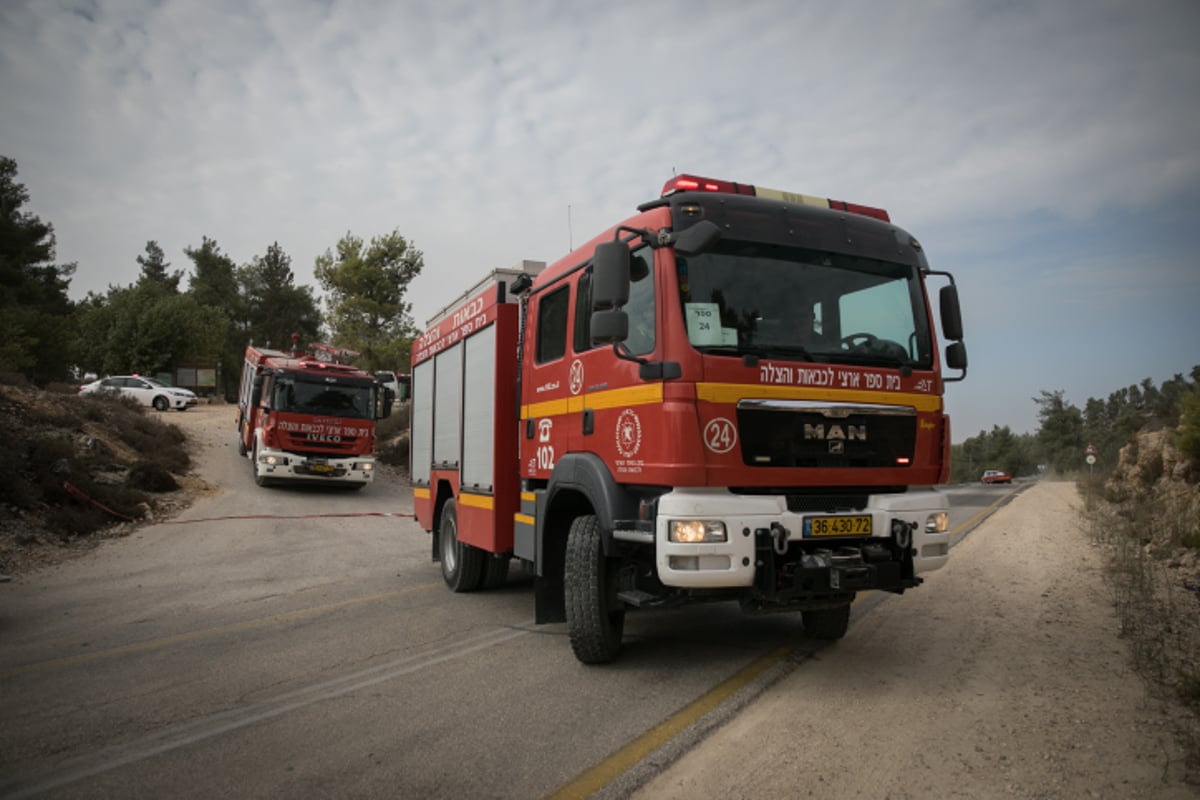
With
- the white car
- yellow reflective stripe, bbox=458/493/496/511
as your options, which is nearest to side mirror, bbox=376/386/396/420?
yellow reflective stripe, bbox=458/493/496/511

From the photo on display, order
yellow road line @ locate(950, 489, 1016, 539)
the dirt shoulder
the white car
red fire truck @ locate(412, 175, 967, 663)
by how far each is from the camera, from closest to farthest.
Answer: the dirt shoulder
red fire truck @ locate(412, 175, 967, 663)
yellow road line @ locate(950, 489, 1016, 539)
the white car

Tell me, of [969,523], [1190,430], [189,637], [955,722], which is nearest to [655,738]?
[955,722]

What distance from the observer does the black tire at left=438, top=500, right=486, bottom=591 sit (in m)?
8.01

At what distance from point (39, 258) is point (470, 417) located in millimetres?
49506

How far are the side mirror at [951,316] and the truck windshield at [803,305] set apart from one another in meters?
0.21

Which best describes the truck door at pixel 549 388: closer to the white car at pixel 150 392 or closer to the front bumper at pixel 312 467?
the front bumper at pixel 312 467

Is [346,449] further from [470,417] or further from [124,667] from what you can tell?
[124,667]

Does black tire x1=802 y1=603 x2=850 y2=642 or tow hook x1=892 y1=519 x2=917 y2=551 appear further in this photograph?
black tire x1=802 y1=603 x2=850 y2=642

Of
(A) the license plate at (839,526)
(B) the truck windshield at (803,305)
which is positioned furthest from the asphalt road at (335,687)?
(B) the truck windshield at (803,305)

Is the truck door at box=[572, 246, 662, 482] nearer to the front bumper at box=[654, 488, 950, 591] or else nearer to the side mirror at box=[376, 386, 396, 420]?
the front bumper at box=[654, 488, 950, 591]

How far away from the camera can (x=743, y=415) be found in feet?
14.7

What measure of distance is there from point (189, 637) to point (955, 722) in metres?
5.63

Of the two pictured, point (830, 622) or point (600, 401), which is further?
point (830, 622)

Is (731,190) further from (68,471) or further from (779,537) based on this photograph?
(68,471)
